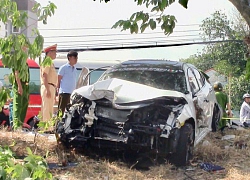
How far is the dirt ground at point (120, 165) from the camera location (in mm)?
5656

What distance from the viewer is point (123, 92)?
654cm

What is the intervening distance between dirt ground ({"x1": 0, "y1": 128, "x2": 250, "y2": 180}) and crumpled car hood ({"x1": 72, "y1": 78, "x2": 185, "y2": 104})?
93 cm

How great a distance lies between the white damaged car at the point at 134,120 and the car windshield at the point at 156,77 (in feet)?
0.20

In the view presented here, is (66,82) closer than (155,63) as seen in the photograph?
No

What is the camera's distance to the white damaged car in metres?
5.96

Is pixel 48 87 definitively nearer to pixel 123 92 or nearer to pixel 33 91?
pixel 123 92

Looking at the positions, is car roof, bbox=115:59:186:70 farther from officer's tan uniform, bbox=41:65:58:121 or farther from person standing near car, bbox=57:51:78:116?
officer's tan uniform, bbox=41:65:58:121

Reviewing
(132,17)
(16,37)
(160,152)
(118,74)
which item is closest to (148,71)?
(118,74)

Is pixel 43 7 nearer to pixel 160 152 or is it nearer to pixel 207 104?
pixel 160 152

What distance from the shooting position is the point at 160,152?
19.7 ft

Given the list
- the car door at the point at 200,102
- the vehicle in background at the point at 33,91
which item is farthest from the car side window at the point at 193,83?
the vehicle in background at the point at 33,91

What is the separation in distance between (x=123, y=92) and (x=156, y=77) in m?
0.98

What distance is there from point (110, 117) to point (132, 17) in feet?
7.76

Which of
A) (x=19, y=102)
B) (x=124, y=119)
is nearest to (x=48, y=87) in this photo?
(x=19, y=102)
